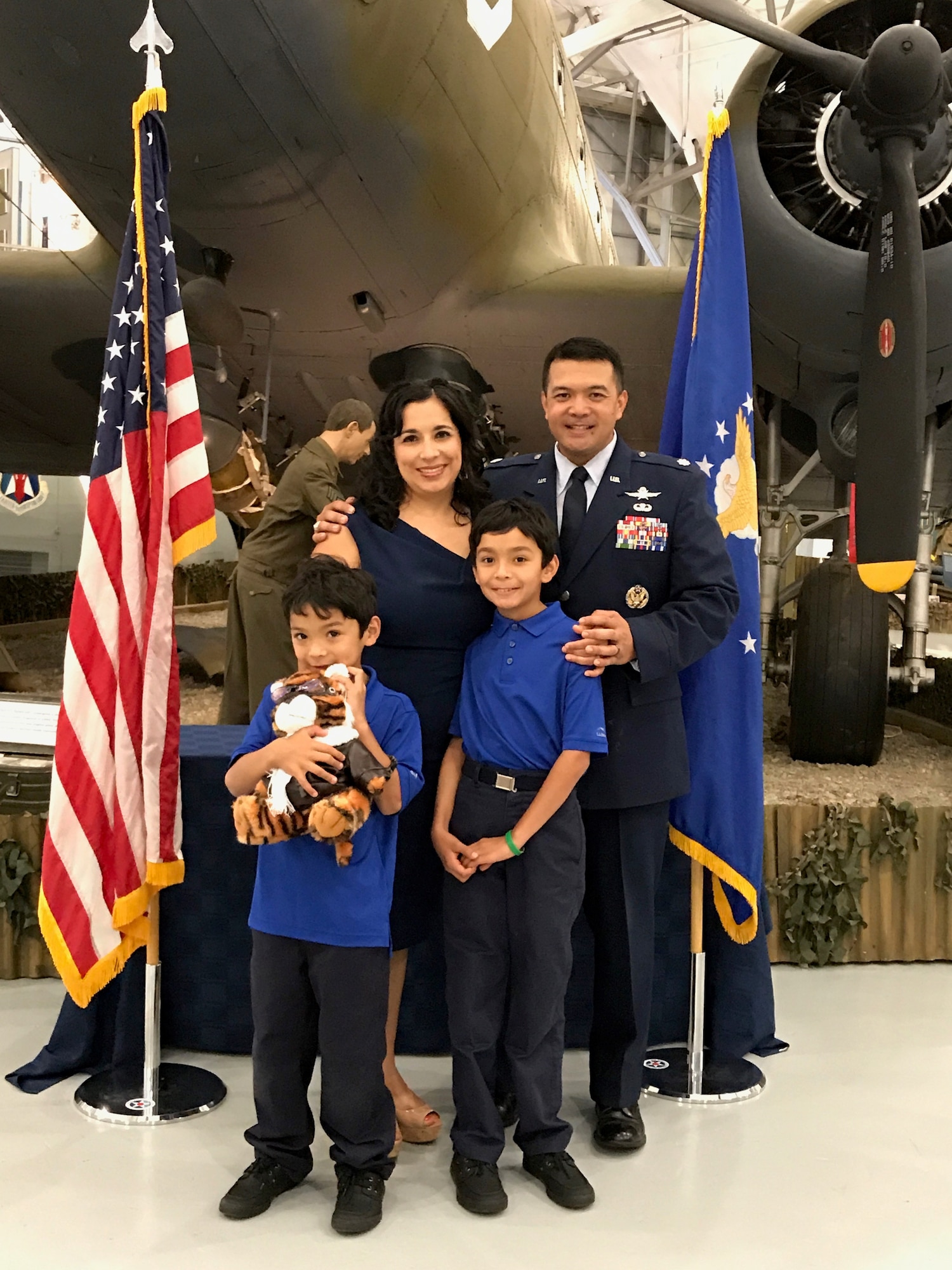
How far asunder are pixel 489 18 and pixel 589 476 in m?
3.15

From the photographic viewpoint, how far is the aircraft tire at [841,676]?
4551 millimetres

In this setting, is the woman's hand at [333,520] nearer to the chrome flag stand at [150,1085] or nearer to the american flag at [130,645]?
the american flag at [130,645]

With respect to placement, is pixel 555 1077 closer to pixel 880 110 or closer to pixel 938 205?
pixel 880 110

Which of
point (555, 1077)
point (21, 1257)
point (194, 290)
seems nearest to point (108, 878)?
point (21, 1257)

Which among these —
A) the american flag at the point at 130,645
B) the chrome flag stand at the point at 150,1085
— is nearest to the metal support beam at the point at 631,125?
the chrome flag stand at the point at 150,1085

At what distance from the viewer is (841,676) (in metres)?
4.57

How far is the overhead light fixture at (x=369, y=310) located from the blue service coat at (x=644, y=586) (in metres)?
2.91

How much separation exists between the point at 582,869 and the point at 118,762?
3.48ft

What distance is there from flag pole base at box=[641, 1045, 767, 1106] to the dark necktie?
1.23m

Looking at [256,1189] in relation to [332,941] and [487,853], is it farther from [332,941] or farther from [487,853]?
[487,853]

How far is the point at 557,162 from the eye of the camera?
18.7 feet

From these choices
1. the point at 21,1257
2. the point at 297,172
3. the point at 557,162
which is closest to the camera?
the point at 21,1257

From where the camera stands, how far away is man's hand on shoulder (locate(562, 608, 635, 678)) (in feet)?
6.62

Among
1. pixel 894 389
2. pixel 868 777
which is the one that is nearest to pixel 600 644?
pixel 894 389
